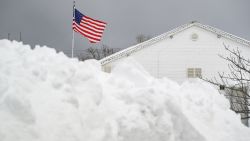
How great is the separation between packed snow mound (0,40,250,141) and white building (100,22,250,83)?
2201cm

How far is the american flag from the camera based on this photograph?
57.1ft

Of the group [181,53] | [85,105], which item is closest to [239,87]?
[85,105]

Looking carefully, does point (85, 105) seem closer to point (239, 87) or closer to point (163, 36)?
point (239, 87)

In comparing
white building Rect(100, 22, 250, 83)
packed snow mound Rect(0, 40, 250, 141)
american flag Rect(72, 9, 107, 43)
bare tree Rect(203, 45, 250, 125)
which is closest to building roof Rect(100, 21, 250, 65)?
white building Rect(100, 22, 250, 83)

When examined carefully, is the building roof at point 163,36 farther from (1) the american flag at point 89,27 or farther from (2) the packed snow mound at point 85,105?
(2) the packed snow mound at point 85,105

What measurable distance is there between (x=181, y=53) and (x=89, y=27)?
1081 centimetres

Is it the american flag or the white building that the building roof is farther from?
the american flag

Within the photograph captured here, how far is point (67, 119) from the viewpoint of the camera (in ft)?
11.6

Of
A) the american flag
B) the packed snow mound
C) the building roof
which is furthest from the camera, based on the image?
the building roof

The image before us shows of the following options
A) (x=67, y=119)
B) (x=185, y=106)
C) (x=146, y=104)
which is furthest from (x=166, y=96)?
(x=67, y=119)

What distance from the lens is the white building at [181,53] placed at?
27.0m

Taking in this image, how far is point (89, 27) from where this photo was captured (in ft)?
59.1

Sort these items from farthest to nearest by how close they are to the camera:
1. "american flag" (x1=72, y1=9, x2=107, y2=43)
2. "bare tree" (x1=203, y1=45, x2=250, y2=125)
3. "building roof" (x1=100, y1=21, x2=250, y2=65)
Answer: "building roof" (x1=100, y1=21, x2=250, y2=65), "american flag" (x1=72, y1=9, x2=107, y2=43), "bare tree" (x1=203, y1=45, x2=250, y2=125)

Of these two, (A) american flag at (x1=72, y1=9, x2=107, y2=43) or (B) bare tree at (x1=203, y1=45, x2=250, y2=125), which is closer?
(B) bare tree at (x1=203, y1=45, x2=250, y2=125)
